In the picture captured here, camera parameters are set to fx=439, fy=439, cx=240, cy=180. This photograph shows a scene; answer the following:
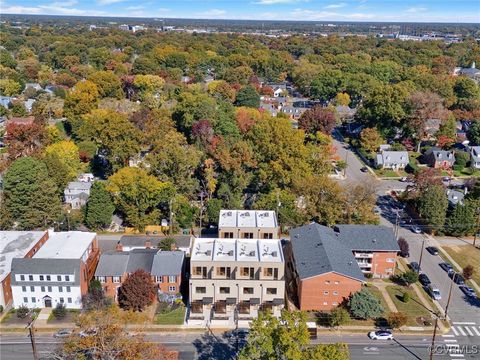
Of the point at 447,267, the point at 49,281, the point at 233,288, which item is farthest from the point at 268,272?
the point at 447,267

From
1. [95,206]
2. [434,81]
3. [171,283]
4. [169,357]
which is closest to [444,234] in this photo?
[171,283]

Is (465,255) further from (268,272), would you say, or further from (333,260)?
(268,272)

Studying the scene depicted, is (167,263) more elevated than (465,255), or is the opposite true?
(167,263)

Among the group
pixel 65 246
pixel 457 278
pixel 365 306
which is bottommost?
pixel 457 278

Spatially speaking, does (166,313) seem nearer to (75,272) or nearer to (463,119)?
(75,272)

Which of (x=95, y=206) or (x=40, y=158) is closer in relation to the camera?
(x=95, y=206)

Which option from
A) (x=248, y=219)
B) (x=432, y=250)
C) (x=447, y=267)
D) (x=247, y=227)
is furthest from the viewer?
(x=432, y=250)
